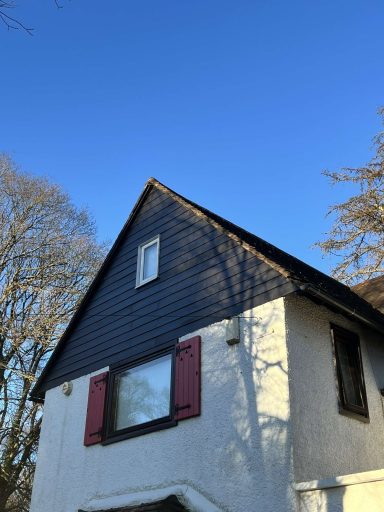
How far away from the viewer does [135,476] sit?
8906 mm

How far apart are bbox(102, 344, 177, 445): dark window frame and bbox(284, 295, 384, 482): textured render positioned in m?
2.06

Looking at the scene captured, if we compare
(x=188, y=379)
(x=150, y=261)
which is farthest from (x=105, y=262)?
(x=188, y=379)

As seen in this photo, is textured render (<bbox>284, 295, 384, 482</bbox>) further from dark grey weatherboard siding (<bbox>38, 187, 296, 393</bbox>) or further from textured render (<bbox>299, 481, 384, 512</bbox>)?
dark grey weatherboard siding (<bbox>38, 187, 296, 393</bbox>)

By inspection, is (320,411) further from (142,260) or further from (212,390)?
(142,260)

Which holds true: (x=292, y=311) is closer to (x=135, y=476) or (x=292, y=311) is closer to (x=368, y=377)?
(x=368, y=377)

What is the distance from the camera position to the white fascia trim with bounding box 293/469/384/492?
5.97 metres

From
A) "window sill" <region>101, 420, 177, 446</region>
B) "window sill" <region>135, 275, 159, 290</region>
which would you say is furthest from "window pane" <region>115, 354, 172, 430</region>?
"window sill" <region>135, 275, 159, 290</region>

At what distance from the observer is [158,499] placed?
Result: 8.10 metres

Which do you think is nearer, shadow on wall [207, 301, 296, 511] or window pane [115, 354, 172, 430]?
shadow on wall [207, 301, 296, 511]

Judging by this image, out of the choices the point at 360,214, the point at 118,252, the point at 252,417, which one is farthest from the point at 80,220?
the point at 252,417

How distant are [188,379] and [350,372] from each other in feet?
8.03

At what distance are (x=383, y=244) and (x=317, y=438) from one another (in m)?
7.11

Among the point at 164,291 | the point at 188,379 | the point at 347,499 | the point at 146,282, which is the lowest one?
the point at 347,499

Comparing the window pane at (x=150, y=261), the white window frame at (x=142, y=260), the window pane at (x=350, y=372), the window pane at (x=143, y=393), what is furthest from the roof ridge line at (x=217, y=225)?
the window pane at (x=143, y=393)
